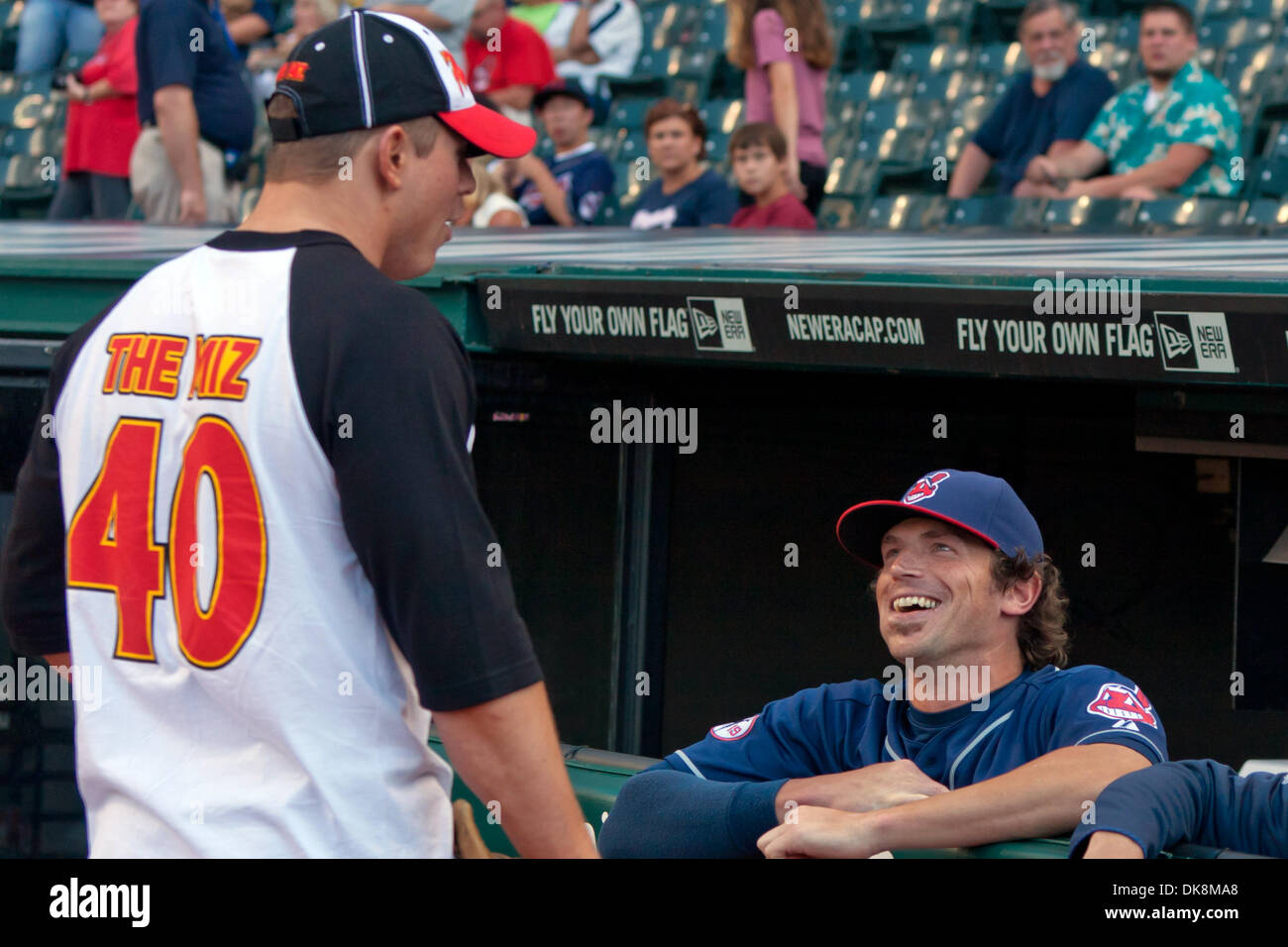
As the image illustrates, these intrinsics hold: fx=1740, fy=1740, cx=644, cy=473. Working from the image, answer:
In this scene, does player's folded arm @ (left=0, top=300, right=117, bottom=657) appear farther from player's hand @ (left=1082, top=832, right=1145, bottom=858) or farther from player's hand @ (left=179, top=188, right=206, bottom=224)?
player's hand @ (left=179, top=188, right=206, bottom=224)

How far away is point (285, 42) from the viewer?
9000mm

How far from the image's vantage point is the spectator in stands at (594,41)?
354 inches

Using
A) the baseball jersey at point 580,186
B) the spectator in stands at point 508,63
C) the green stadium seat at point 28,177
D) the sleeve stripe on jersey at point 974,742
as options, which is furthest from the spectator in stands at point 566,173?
the sleeve stripe on jersey at point 974,742

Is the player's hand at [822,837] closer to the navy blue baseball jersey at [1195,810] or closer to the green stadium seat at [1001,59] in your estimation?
the navy blue baseball jersey at [1195,810]

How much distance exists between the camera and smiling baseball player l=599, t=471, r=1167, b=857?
90.0 inches

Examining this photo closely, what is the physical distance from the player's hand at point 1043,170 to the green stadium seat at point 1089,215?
123mm

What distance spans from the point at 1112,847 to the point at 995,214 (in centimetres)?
495

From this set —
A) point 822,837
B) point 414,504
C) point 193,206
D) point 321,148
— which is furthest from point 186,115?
point 414,504

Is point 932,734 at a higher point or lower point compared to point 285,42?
lower

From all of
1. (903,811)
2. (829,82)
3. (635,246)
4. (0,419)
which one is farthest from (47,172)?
(903,811)

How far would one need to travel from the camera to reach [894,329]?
3.24m

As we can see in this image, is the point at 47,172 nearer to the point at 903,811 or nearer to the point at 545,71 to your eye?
the point at 545,71

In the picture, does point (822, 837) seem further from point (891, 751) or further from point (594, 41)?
point (594, 41)
